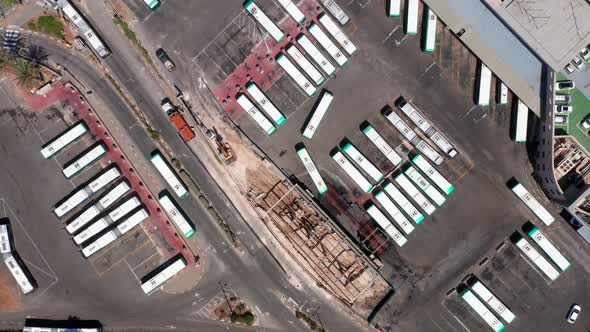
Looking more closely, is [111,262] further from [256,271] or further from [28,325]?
[256,271]

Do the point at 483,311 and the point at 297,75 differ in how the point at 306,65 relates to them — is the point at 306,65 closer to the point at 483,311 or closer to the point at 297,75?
the point at 297,75

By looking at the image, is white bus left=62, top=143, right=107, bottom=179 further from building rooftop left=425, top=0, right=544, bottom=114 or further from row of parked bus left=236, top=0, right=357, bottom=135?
building rooftop left=425, top=0, right=544, bottom=114

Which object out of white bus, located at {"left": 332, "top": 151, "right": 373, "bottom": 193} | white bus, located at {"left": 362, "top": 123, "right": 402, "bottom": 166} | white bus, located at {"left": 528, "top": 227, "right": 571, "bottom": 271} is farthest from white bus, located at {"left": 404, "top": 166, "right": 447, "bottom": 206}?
white bus, located at {"left": 528, "top": 227, "right": 571, "bottom": 271}

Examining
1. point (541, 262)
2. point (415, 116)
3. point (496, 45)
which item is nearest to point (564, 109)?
point (496, 45)

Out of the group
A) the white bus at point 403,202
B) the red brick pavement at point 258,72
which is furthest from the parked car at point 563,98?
the red brick pavement at point 258,72

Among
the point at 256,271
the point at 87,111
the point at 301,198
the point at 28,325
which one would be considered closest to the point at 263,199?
the point at 301,198

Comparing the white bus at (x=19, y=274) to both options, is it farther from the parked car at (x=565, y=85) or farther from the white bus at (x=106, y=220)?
the parked car at (x=565, y=85)

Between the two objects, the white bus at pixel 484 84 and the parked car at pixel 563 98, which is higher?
the white bus at pixel 484 84
